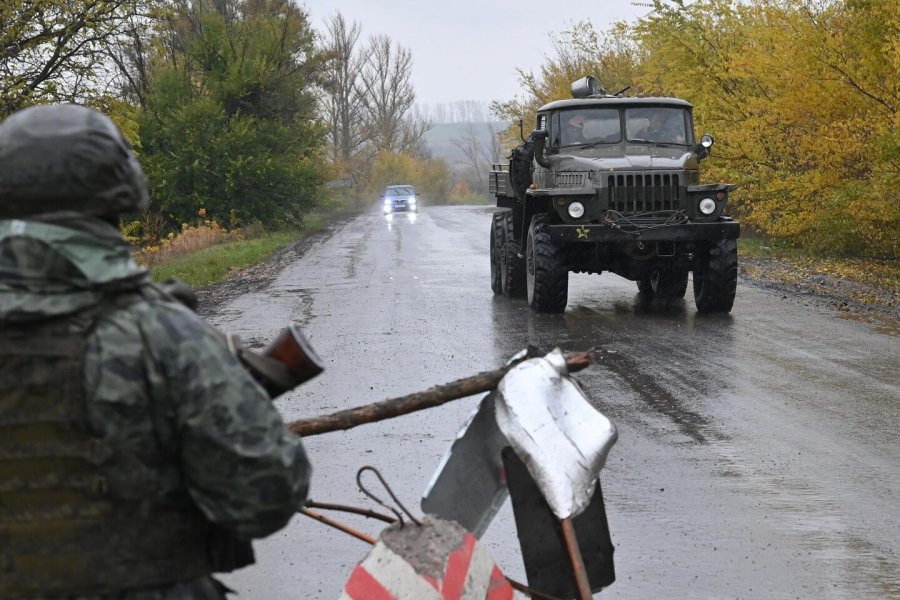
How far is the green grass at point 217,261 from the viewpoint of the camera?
19103 millimetres

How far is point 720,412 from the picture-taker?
25.2 ft

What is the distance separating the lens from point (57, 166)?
1992 mm

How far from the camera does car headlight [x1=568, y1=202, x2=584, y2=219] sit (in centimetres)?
1253

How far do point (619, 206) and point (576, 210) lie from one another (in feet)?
1.61

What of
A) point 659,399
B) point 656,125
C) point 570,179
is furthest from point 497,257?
point 659,399

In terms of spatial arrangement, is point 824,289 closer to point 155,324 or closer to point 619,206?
point 619,206

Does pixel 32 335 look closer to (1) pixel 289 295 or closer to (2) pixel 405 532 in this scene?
(2) pixel 405 532

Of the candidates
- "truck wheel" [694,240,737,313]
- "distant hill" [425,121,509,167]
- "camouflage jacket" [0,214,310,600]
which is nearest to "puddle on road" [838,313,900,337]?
"truck wheel" [694,240,737,313]

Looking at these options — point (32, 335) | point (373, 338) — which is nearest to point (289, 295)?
point (373, 338)

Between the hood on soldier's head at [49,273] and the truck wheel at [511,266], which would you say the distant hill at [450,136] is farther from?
the hood on soldier's head at [49,273]

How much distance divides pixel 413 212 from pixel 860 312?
42.5m

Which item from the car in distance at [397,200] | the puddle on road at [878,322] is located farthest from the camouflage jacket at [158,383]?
the car in distance at [397,200]

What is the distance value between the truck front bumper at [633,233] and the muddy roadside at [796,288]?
5.77 ft

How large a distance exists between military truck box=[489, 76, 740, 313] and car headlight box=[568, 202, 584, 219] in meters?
0.01
